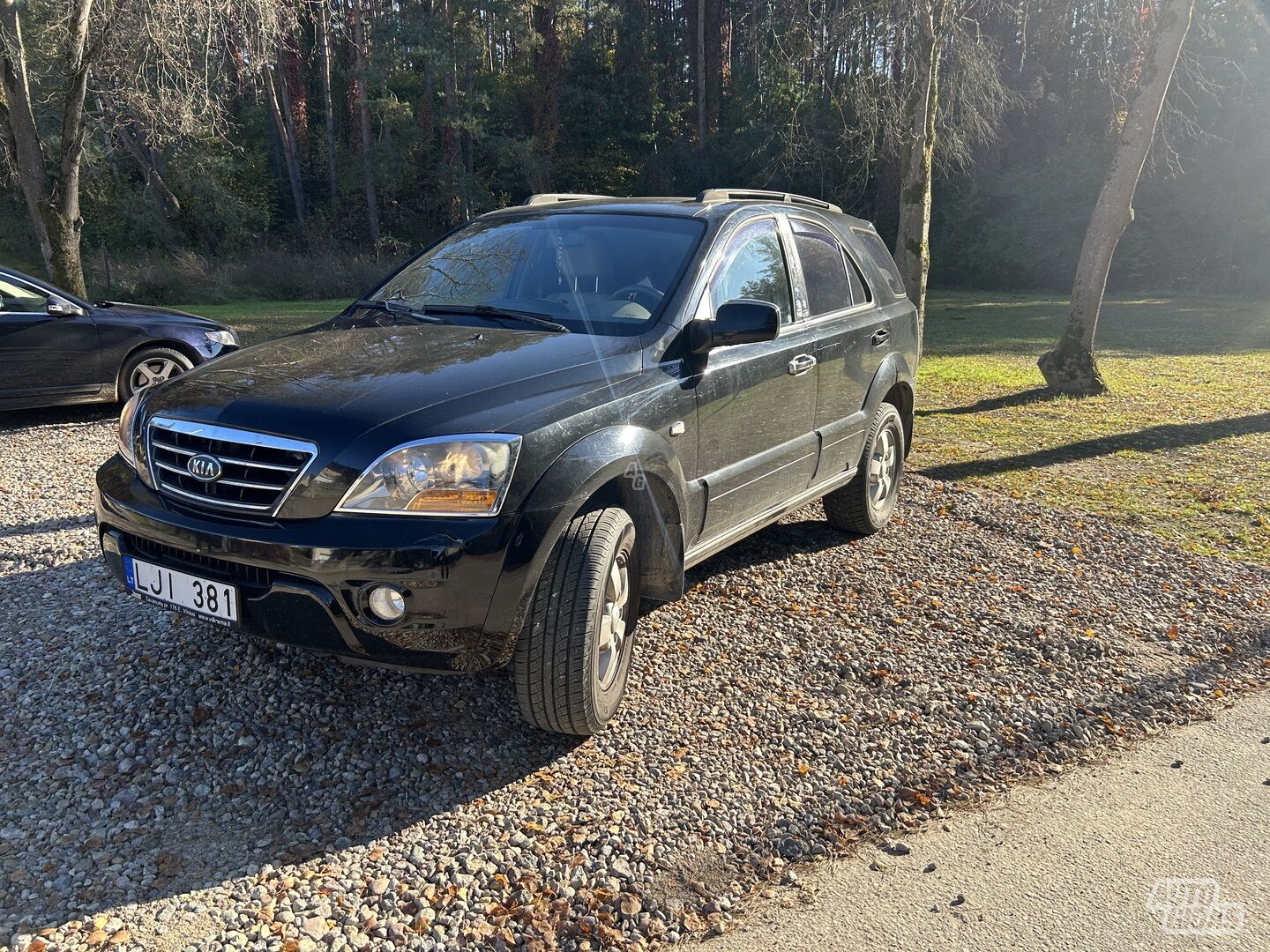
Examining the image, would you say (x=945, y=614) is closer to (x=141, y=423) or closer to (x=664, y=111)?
(x=141, y=423)

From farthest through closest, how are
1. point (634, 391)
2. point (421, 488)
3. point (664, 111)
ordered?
point (664, 111), point (634, 391), point (421, 488)

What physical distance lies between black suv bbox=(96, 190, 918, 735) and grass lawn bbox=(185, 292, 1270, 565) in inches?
132

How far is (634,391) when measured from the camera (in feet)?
12.1

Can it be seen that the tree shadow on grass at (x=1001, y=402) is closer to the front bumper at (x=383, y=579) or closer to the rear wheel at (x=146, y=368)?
the rear wheel at (x=146, y=368)

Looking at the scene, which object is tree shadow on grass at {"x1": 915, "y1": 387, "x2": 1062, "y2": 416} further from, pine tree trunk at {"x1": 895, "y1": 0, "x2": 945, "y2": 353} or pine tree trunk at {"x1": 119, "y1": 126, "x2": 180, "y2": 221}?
pine tree trunk at {"x1": 119, "y1": 126, "x2": 180, "y2": 221}

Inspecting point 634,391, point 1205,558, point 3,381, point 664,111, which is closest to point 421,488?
point 634,391

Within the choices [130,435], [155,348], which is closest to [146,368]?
[155,348]

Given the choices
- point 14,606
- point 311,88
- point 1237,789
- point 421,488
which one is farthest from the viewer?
point 311,88

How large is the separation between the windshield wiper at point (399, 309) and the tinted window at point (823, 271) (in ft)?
6.29

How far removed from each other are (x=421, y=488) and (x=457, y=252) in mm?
2209

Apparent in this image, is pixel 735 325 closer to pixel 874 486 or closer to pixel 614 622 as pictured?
pixel 614 622

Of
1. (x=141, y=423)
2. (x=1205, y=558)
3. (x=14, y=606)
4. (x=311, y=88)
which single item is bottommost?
(x=1205, y=558)

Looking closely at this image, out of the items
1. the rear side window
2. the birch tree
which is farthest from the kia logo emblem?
the birch tree

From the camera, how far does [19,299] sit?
337 inches
